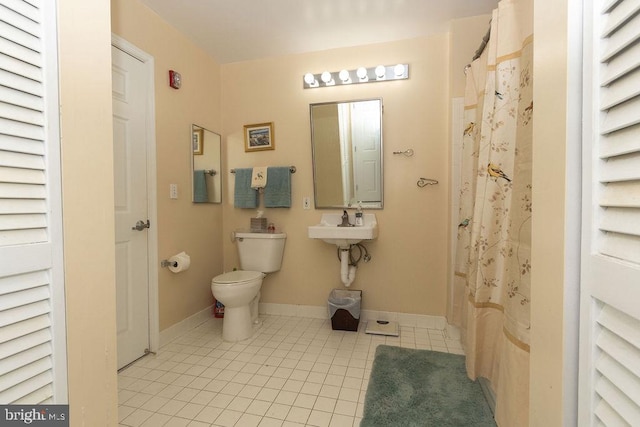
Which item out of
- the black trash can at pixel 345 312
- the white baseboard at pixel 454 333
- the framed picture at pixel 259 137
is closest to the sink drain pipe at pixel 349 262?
the black trash can at pixel 345 312

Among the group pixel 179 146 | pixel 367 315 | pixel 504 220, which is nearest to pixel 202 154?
pixel 179 146

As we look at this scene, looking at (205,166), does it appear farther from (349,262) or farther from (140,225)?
(349,262)

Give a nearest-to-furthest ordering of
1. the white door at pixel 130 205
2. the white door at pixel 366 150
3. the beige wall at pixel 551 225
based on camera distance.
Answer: the beige wall at pixel 551 225, the white door at pixel 130 205, the white door at pixel 366 150

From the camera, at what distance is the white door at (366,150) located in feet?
7.64

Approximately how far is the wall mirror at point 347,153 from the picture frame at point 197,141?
37.0 inches

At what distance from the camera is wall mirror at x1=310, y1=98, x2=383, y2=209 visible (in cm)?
234

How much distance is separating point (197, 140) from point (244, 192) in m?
0.57

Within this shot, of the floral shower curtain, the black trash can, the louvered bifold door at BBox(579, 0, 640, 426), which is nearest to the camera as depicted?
the louvered bifold door at BBox(579, 0, 640, 426)

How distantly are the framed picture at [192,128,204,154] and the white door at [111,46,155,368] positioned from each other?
0.43 metres

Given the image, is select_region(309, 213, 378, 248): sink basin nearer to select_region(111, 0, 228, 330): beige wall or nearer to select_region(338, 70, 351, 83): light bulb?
select_region(111, 0, 228, 330): beige wall

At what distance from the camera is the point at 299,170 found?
99.3 inches

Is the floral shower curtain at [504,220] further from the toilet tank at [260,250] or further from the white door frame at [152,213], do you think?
the white door frame at [152,213]

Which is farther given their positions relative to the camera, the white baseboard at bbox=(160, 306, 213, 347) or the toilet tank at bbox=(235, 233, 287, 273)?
the toilet tank at bbox=(235, 233, 287, 273)

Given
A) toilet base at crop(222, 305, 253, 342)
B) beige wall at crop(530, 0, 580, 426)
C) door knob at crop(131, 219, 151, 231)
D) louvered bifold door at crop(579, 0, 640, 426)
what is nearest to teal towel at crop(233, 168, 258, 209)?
door knob at crop(131, 219, 151, 231)
